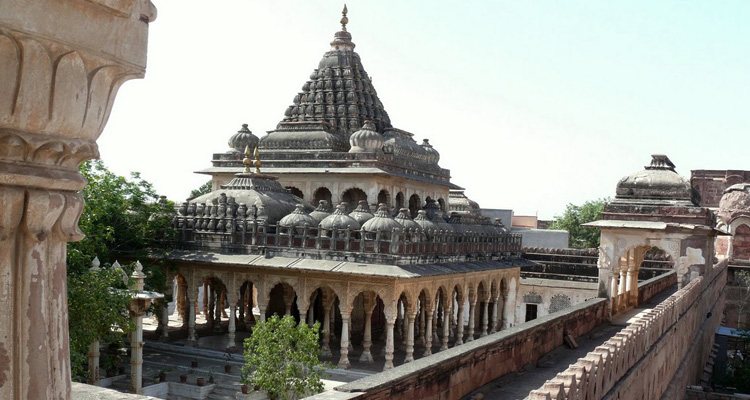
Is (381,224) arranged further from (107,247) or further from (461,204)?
(461,204)

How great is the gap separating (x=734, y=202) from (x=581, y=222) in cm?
1536

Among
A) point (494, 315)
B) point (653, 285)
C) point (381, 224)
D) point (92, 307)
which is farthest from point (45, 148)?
point (494, 315)

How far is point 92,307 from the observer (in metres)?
15.6

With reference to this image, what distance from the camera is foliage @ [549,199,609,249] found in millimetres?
60562

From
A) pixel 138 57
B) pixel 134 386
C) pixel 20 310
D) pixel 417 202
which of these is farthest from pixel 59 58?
pixel 417 202

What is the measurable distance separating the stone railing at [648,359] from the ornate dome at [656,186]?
2.50m

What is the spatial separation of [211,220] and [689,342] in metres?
14.5

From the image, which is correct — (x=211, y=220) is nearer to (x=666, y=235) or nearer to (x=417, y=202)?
(x=417, y=202)

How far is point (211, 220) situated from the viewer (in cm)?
2458

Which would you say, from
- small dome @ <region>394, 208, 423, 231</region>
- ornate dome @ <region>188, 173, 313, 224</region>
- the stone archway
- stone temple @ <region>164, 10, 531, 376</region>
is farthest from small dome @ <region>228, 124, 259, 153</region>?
small dome @ <region>394, 208, 423, 231</region>

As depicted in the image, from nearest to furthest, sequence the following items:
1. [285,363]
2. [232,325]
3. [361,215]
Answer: [285,363] → [232,325] → [361,215]

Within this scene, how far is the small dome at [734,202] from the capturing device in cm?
4961

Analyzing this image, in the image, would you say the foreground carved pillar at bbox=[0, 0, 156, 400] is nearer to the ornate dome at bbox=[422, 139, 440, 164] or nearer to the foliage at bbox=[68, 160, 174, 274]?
the foliage at bbox=[68, 160, 174, 274]

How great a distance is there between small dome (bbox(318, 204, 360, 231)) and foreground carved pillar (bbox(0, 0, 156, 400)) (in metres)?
20.2
